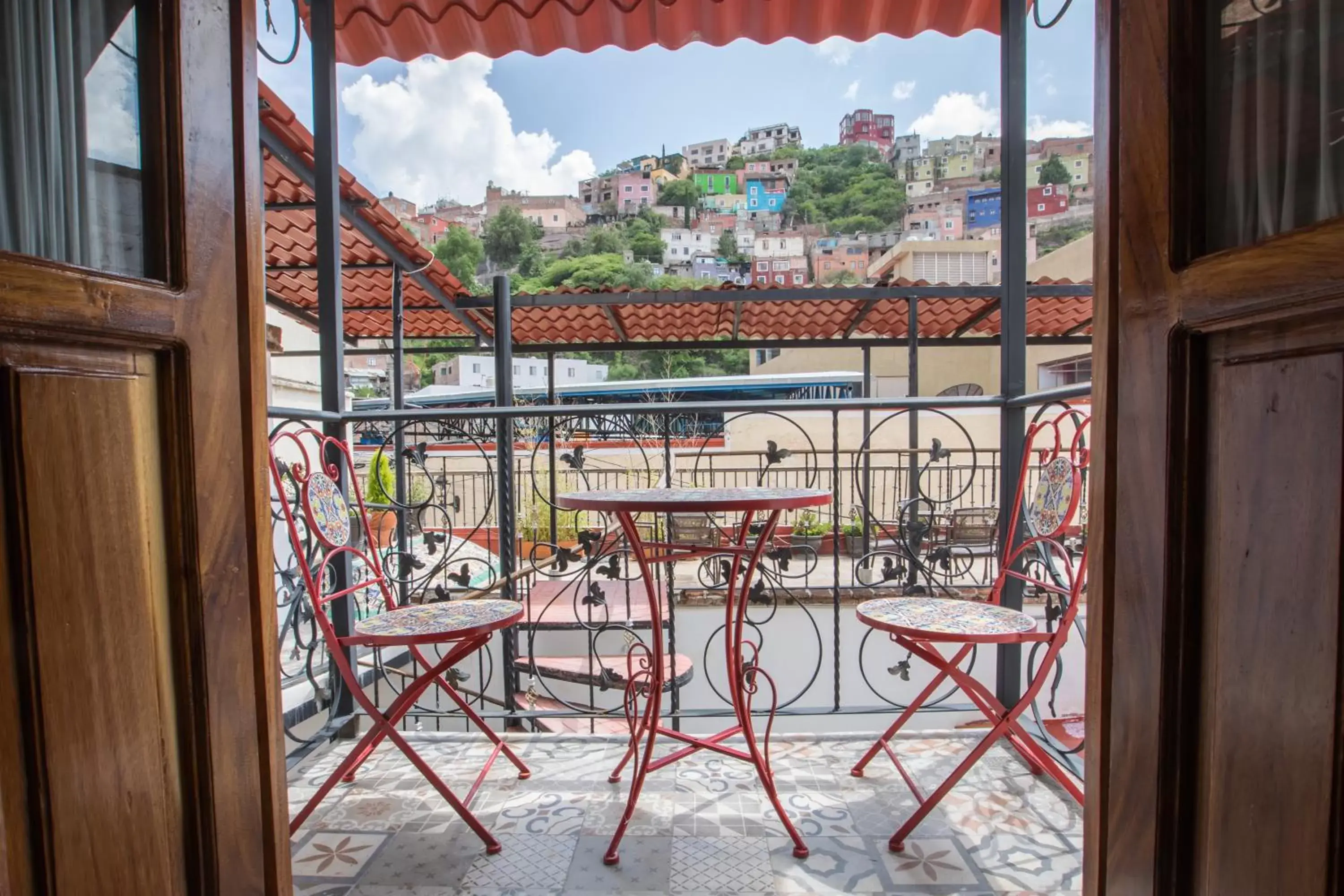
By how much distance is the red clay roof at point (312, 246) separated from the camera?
13.9 ft

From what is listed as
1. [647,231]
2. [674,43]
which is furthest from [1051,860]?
[647,231]

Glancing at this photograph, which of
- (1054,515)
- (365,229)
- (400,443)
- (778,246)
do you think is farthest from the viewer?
(778,246)

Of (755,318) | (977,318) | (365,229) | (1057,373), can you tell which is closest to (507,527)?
(365,229)

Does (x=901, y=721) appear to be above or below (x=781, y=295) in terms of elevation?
below

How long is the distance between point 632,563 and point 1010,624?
14.9ft

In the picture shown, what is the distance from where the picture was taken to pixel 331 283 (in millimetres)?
2361

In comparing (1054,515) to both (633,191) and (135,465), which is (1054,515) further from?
(633,191)

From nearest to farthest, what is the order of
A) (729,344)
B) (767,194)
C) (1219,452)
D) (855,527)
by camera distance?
(1219,452) → (729,344) → (855,527) → (767,194)

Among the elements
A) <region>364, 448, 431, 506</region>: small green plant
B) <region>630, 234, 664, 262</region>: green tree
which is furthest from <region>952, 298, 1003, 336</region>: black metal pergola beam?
<region>630, 234, 664, 262</region>: green tree

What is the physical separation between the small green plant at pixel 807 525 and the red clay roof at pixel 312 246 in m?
4.37

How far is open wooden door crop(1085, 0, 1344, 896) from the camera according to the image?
27.3 inches

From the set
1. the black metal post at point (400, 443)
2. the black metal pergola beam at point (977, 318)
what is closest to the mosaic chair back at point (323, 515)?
the black metal post at point (400, 443)

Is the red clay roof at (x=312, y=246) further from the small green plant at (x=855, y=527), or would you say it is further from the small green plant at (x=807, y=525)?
the small green plant at (x=855, y=527)

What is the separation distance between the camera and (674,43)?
2.73 m
